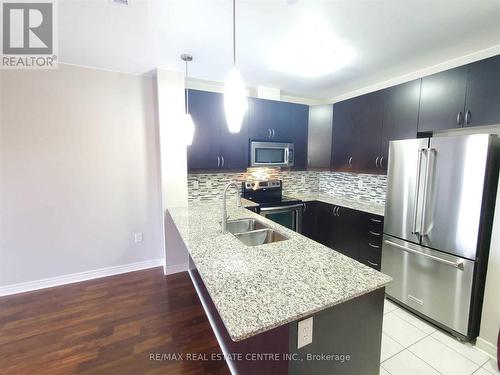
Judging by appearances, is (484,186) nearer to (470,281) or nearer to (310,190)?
(470,281)

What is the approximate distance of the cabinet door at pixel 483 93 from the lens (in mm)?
1821

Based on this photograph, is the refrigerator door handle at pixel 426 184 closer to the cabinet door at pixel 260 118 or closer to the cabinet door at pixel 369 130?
the cabinet door at pixel 369 130

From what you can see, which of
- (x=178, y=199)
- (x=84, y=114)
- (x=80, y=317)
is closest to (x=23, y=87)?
(x=84, y=114)

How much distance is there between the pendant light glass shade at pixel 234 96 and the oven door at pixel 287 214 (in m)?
1.79

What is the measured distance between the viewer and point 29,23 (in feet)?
5.68

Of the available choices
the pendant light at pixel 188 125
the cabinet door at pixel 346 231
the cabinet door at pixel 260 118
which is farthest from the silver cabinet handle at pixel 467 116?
the pendant light at pixel 188 125

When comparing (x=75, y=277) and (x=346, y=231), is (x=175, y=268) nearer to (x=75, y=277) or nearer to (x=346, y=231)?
(x=75, y=277)

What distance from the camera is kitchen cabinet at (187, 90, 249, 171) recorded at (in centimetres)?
278

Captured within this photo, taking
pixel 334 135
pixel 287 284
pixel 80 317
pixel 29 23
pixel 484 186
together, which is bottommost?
pixel 80 317

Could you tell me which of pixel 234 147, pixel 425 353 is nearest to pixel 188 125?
pixel 234 147

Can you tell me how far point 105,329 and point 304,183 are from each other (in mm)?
3232

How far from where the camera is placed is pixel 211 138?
2.87 meters

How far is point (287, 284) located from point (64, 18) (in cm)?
238

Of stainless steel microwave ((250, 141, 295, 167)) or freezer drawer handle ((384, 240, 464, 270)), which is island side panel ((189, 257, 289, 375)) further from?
stainless steel microwave ((250, 141, 295, 167))
